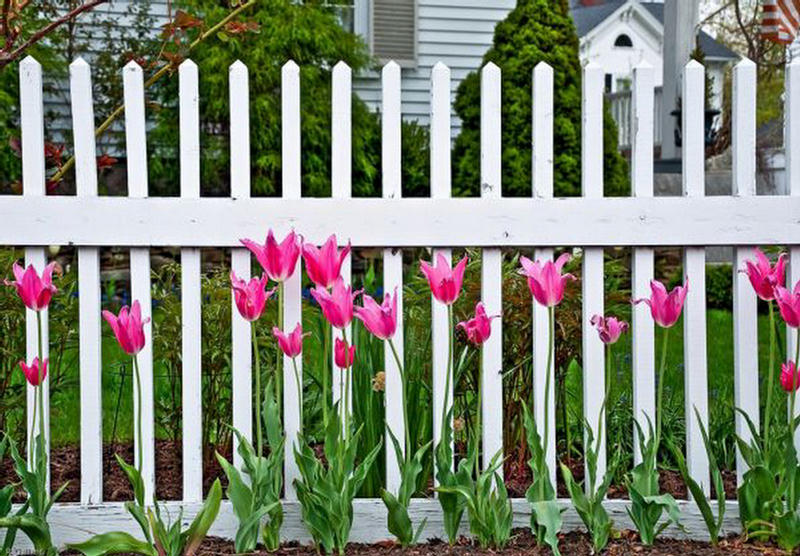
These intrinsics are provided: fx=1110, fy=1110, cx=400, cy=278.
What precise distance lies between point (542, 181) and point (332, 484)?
3.13 ft

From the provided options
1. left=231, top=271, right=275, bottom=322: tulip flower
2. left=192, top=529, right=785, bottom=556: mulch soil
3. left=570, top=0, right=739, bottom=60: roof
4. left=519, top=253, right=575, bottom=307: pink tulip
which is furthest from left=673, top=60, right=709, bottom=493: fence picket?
left=570, top=0, right=739, bottom=60: roof

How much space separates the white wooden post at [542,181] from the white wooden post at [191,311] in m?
0.89

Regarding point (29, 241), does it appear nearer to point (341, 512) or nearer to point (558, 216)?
point (341, 512)

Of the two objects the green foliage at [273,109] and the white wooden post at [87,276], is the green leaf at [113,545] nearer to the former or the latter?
the white wooden post at [87,276]

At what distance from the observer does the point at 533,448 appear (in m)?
2.68

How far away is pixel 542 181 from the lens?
9.55ft

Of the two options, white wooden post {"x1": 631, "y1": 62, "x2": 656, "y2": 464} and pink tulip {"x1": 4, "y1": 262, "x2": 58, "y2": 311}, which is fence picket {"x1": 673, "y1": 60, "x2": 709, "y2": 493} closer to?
white wooden post {"x1": 631, "y1": 62, "x2": 656, "y2": 464}

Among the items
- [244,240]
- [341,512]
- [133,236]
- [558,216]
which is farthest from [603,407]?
[133,236]

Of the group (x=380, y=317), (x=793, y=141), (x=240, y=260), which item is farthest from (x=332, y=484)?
(x=793, y=141)

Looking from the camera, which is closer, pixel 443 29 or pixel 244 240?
pixel 244 240

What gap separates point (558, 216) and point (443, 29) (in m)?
8.63

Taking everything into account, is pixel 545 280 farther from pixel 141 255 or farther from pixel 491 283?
pixel 141 255

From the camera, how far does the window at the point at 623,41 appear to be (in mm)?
31391

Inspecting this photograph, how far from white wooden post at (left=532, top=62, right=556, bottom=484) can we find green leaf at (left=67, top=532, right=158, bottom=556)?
1.05 metres
